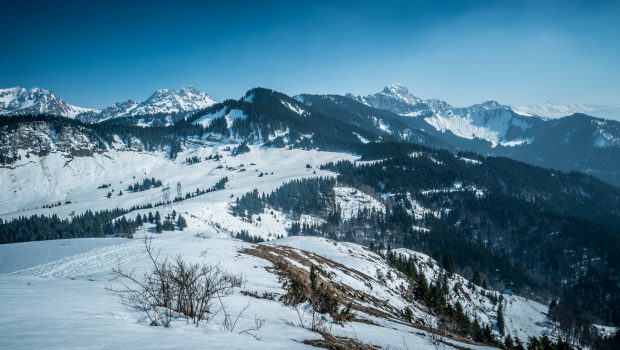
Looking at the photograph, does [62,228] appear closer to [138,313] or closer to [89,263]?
[89,263]

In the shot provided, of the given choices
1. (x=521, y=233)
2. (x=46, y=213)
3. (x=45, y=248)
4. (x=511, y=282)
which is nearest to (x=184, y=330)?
(x=45, y=248)

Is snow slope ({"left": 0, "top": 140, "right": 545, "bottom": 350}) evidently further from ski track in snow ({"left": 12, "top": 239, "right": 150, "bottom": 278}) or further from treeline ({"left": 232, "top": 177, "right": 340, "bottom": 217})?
treeline ({"left": 232, "top": 177, "right": 340, "bottom": 217})

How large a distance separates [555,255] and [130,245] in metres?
199

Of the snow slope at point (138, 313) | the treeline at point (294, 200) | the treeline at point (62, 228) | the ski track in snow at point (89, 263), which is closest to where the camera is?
the snow slope at point (138, 313)

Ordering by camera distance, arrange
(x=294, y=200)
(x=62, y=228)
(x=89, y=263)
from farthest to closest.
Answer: (x=294, y=200) → (x=62, y=228) → (x=89, y=263)

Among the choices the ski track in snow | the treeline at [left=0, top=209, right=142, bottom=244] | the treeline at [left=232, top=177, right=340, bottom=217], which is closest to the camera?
the ski track in snow

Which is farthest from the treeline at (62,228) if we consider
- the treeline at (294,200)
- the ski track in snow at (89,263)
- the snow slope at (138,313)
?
the ski track in snow at (89,263)

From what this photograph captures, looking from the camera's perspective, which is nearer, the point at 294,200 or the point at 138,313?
the point at 138,313

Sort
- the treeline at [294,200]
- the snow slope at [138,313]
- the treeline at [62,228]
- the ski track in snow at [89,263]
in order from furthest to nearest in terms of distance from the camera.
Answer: the treeline at [294,200] < the treeline at [62,228] < the ski track in snow at [89,263] < the snow slope at [138,313]

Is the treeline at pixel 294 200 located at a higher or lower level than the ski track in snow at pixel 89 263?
higher

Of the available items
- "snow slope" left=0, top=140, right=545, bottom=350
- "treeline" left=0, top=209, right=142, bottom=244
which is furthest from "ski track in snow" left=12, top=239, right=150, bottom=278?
"treeline" left=0, top=209, right=142, bottom=244

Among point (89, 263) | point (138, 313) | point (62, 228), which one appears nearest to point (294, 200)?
point (62, 228)

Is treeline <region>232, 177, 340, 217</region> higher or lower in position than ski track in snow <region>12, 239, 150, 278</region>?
higher

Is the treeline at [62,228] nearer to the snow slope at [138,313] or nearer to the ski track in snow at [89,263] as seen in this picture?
the snow slope at [138,313]
